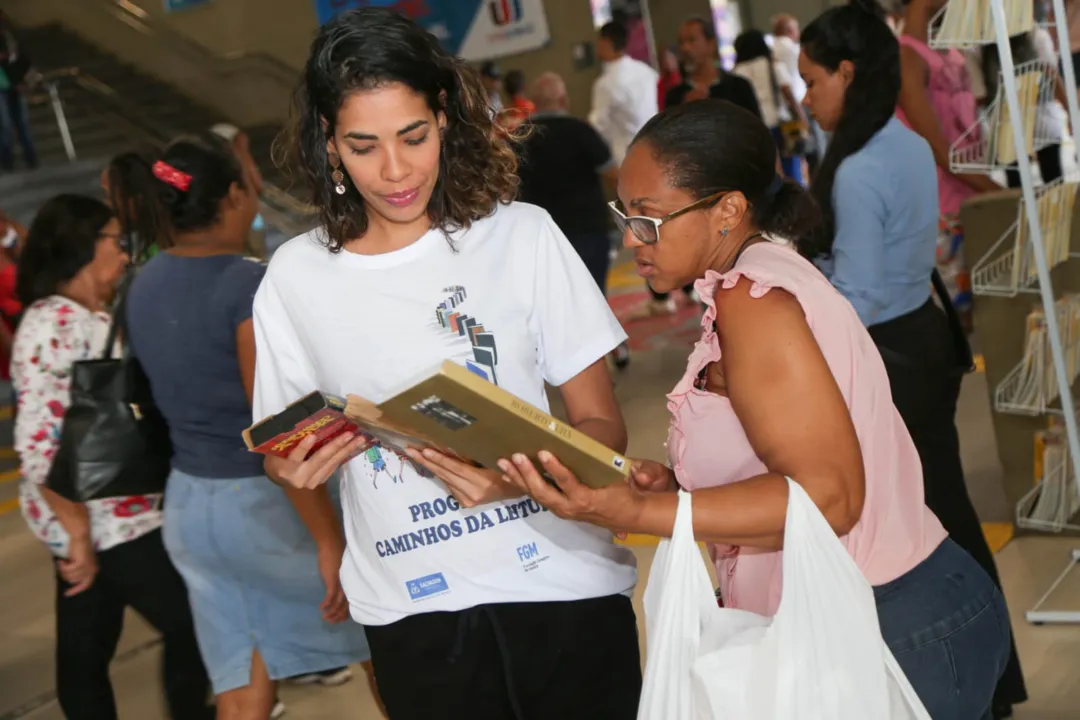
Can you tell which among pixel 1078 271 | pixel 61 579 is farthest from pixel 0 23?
pixel 1078 271

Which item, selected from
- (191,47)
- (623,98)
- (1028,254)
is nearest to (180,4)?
(191,47)

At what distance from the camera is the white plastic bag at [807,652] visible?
163cm

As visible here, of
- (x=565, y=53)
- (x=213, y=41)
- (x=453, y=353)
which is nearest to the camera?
(x=453, y=353)

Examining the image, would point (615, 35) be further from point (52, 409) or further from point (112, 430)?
point (112, 430)

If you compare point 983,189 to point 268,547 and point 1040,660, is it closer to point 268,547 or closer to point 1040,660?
point 1040,660

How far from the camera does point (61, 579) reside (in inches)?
133

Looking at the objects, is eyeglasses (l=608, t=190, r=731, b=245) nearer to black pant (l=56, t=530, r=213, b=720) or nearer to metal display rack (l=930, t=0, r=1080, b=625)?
metal display rack (l=930, t=0, r=1080, b=625)

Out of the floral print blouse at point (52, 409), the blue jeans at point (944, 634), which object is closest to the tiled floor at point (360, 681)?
the floral print blouse at point (52, 409)

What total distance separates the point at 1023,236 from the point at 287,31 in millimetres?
13500

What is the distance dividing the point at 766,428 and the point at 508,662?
0.65 meters

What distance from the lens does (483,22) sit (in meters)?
15.2

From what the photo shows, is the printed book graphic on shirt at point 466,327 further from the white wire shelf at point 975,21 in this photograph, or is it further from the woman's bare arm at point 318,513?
the white wire shelf at point 975,21

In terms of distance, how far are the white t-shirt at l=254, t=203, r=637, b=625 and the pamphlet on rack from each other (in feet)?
0.60

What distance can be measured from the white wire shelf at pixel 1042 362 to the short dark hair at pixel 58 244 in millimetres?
2896
